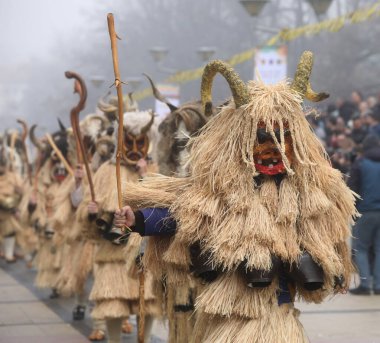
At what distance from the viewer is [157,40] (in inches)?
2238

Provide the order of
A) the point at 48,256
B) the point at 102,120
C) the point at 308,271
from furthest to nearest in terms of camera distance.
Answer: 1. the point at 48,256
2. the point at 102,120
3. the point at 308,271

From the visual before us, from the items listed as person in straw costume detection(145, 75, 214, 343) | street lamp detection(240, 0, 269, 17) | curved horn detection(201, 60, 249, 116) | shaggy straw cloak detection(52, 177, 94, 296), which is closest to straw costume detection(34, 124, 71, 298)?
shaggy straw cloak detection(52, 177, 94, 296)

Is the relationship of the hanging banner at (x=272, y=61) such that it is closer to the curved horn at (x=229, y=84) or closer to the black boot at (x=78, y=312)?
the black boot at (x=78, y=312)

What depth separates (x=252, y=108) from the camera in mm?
5938

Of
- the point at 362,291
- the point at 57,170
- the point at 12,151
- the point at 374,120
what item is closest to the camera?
the point at 362,291

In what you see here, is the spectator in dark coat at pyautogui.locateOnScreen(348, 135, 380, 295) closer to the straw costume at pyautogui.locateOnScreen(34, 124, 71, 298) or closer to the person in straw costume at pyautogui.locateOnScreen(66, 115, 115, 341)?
the person in straw costume at pyautogui.locateOnScreen(66, 115, 115, 341)

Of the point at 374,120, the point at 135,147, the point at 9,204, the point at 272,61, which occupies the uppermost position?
the point at 272,61

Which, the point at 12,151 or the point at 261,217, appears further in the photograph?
the point at 12,151

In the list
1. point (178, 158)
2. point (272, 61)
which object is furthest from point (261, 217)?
point (272, 61)

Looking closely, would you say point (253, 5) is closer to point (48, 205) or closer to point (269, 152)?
point (48, 205)

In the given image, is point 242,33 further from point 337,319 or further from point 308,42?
point 337,319

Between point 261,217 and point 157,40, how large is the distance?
51517mm

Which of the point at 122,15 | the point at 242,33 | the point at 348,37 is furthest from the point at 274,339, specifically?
the point at 122,15

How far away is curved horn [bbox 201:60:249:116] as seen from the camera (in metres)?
5.96
